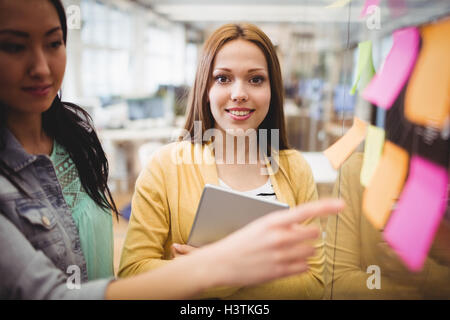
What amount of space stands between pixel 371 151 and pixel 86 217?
53cm

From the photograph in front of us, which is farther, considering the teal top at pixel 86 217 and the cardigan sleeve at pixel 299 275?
the cardigan sleeve at pixel 299 275

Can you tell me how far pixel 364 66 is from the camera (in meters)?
0.60

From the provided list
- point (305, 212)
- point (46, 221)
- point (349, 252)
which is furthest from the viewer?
point (349, 252)

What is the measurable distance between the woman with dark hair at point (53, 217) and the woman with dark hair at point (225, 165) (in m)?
0.16

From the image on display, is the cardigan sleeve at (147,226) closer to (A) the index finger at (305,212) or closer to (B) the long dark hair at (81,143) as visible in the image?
(B) the long dark hair at (81,143)

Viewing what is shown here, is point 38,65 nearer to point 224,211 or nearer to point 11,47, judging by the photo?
point 11,47

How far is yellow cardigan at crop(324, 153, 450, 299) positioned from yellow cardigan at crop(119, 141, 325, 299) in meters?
0.06

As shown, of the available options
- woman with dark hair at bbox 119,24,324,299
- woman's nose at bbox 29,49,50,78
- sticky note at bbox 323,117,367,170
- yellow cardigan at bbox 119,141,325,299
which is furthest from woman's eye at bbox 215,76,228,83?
woman's nose at bbox 29,49,50,78

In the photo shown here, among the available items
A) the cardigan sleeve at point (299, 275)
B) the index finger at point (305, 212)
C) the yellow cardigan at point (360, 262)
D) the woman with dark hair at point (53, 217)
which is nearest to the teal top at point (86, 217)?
the woman with dark hair at point (53, 217)

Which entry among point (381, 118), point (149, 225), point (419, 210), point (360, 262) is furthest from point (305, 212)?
point (149, 225)

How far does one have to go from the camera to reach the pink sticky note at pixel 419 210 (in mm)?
421

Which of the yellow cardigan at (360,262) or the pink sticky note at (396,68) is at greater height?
the pink sticky note at (396,68)

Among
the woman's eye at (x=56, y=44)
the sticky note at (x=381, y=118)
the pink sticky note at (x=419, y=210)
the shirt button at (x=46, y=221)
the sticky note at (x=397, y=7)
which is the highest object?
the sticky note at (x=397, y=7)

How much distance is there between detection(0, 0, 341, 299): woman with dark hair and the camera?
0.42m
